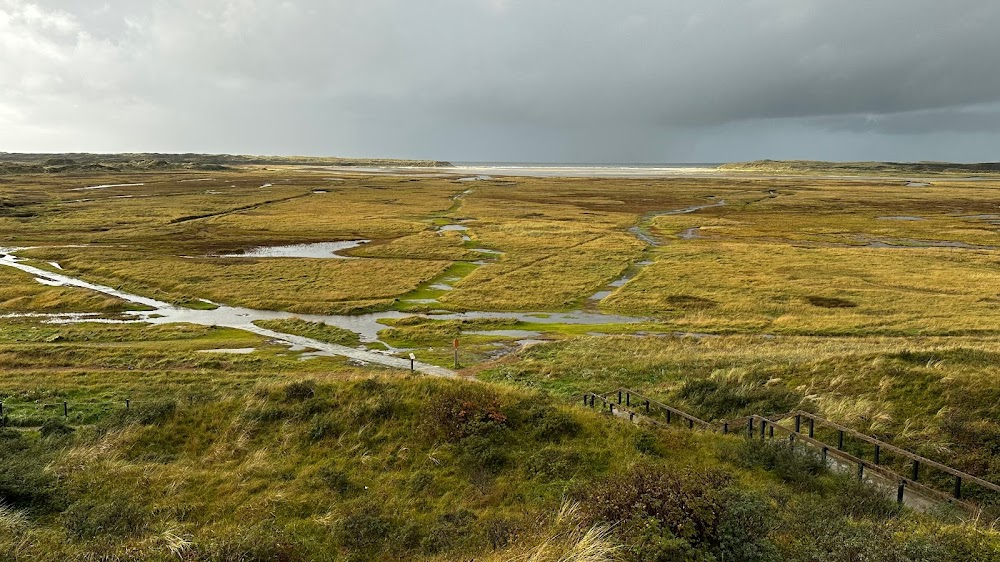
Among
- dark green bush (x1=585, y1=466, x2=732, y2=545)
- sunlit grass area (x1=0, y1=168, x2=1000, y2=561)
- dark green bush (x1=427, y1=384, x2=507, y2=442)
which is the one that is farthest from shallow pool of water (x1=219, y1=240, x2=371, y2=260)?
dark green bush (x1=585, y1=466, x2=732, y2=545)

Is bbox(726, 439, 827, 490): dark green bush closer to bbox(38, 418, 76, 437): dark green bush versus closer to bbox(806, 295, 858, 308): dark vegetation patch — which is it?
bbox(38, 418, 76, 437): dark green bush

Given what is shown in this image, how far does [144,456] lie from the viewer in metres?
15.8

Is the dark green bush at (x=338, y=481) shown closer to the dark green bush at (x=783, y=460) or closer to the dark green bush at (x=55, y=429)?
the dark green bush at (x=783, y=460)

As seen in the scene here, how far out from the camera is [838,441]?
1625 cm

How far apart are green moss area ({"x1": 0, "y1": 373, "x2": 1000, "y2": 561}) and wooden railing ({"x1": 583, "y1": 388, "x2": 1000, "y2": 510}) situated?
43.3 inches

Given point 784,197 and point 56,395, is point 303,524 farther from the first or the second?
point 784,197

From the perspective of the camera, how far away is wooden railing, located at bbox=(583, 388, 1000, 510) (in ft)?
41.6

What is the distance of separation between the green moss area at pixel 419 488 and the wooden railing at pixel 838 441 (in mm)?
1100

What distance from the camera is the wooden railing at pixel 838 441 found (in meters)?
12.7

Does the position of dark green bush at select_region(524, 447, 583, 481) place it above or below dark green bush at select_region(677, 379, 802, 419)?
above

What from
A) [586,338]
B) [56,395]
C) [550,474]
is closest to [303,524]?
[550,474]

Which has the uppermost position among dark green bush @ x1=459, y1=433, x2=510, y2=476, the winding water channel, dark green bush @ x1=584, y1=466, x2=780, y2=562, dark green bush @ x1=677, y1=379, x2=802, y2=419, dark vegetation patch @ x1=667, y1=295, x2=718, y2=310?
dark green bush @ x1=584, y1=466, x2=780, y2=562

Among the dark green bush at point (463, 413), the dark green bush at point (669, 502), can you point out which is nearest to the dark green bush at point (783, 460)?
the dark green bush at point (669, 502)

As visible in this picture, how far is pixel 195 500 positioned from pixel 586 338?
83.4 feet
